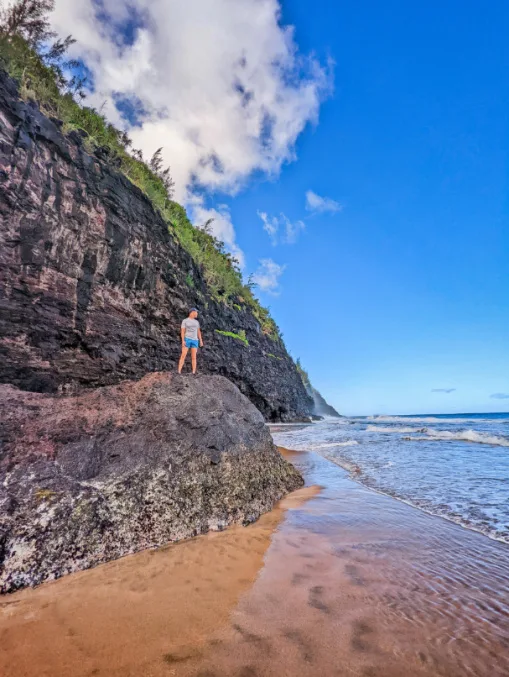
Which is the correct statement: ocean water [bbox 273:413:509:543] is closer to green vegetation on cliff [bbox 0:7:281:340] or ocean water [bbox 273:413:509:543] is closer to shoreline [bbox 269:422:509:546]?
shoreline [bbox 269:422:509:546]

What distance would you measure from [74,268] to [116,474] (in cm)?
856

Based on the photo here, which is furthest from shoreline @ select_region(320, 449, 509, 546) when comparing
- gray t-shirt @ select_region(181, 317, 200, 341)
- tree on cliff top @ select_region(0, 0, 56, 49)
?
tree on cliff top @ select_region(0, 0, 56, 49)

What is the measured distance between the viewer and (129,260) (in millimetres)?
11461

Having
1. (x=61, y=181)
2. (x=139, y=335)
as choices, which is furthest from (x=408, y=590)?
(x=61, y=181)

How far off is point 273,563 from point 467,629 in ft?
4.72

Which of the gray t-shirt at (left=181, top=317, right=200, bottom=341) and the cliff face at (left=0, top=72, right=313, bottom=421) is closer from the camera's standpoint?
the gray t-shirt at (left=181, top=317, right=200, bottom=341)

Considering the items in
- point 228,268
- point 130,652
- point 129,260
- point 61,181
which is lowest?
point 130,652

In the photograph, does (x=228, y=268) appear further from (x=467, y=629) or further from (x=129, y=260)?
(x=467, y=629)

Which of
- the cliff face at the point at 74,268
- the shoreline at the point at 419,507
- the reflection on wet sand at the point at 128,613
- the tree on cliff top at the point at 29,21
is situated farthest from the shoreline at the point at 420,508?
the tree on cliff top at the point at 29,21

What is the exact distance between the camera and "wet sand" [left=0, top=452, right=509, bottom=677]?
5.24 ft

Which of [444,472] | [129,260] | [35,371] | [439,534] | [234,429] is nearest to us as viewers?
[439,534]

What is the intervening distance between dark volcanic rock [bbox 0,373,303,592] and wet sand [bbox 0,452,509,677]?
22 cm

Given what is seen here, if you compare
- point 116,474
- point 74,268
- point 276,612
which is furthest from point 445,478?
point 74,268

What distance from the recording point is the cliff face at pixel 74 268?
27.6 ft
